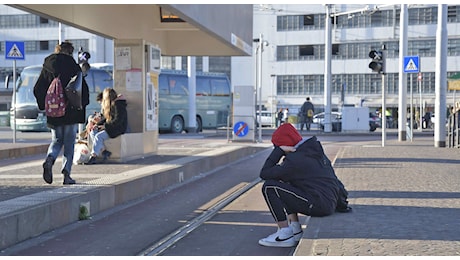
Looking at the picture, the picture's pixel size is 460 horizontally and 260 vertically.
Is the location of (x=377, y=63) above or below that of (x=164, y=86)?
above

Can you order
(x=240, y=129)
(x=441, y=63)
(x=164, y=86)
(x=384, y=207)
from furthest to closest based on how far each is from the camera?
(x=164, y=86), (x=240, y=129), (x=441, y=63), (x=384, y=207)

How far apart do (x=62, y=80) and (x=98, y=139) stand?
3844mm

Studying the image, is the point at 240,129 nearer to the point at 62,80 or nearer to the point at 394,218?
the point at 62,80

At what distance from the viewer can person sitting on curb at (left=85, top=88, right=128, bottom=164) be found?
41.0ft

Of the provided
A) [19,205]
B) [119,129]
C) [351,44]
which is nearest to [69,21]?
[119,129]

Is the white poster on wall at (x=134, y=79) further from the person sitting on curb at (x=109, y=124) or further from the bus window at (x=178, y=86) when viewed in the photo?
the bus window at (x=178, y=86)

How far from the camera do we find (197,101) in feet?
125

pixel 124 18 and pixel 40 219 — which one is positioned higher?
pixel 124 18

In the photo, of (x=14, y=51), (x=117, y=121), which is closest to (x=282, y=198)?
(x=117, y=121)

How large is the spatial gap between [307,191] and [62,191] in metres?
3.49

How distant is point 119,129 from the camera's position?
1255 centimetres

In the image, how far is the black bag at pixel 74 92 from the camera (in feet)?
28.6

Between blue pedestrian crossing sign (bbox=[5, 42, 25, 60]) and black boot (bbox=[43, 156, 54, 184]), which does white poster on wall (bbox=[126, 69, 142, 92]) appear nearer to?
black boot (bbox=[43, 156, 54, 184])
